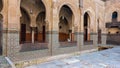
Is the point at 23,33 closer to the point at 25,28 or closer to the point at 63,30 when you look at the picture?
the point at 25,28

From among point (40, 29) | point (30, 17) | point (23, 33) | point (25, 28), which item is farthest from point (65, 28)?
point (30, 17)

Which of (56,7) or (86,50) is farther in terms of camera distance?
(86,50)

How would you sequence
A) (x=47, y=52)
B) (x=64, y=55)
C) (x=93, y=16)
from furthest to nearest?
(x=93, y=16) → (x=64, y=55) → (x=47, y=52)

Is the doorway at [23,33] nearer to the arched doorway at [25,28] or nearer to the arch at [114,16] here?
the arched doorway at [25,28]

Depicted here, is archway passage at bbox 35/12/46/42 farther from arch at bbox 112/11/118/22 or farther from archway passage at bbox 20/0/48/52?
arch at bbox 112/11/118/22

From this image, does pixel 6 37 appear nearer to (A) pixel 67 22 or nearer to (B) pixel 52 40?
(B) pixel 52 40

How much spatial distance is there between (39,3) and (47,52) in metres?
5.16

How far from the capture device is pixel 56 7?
11.2 metres

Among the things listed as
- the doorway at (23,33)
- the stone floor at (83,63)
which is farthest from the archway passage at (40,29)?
the stone floor at (83,63)

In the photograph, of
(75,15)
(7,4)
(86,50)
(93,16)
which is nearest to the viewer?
(7,4)

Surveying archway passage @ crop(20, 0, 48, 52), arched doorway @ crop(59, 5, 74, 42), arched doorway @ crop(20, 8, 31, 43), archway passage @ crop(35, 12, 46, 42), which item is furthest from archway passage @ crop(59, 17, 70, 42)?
arched doorway @ crop(20, 8, 31, 43)

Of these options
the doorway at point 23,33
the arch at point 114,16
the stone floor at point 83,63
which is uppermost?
the arch at point 114,16

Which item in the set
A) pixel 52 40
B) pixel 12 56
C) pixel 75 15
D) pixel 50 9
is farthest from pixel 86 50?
pixel 12 56

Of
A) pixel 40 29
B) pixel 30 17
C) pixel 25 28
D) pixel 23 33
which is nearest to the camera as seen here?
pixel 30 17
